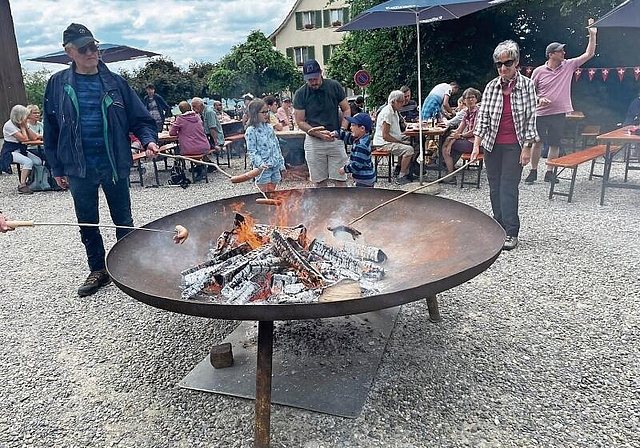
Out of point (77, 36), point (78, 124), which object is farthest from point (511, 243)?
point (77, 36)

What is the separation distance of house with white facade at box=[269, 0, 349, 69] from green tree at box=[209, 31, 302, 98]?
6439 millimetres

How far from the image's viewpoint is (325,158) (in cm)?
559

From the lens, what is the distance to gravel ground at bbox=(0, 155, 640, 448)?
2.22 metres

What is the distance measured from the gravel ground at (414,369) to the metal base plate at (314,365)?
2.5 inches

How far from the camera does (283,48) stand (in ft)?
123

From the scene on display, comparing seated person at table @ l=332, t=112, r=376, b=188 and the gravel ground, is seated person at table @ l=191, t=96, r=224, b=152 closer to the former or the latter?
seated person at table @ l=332, t=112, r=376, b=188

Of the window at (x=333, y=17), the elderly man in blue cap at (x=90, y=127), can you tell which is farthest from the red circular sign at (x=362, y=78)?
the window at (x=333, y=17)

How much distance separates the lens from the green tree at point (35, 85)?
17.1m

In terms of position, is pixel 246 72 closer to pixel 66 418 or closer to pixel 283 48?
pixel 283 48

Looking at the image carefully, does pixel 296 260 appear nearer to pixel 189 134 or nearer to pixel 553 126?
pixel 553 126

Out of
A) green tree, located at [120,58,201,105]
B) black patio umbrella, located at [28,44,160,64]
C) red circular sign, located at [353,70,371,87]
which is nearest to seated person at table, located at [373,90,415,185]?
red circular sign, located at [353,70,371,87]

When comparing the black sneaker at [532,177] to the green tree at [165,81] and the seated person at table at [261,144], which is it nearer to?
the seated person at table at [261,144]

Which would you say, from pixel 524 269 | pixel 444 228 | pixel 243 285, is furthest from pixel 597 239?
pixel 243 285

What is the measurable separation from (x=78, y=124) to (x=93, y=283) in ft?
4.50
